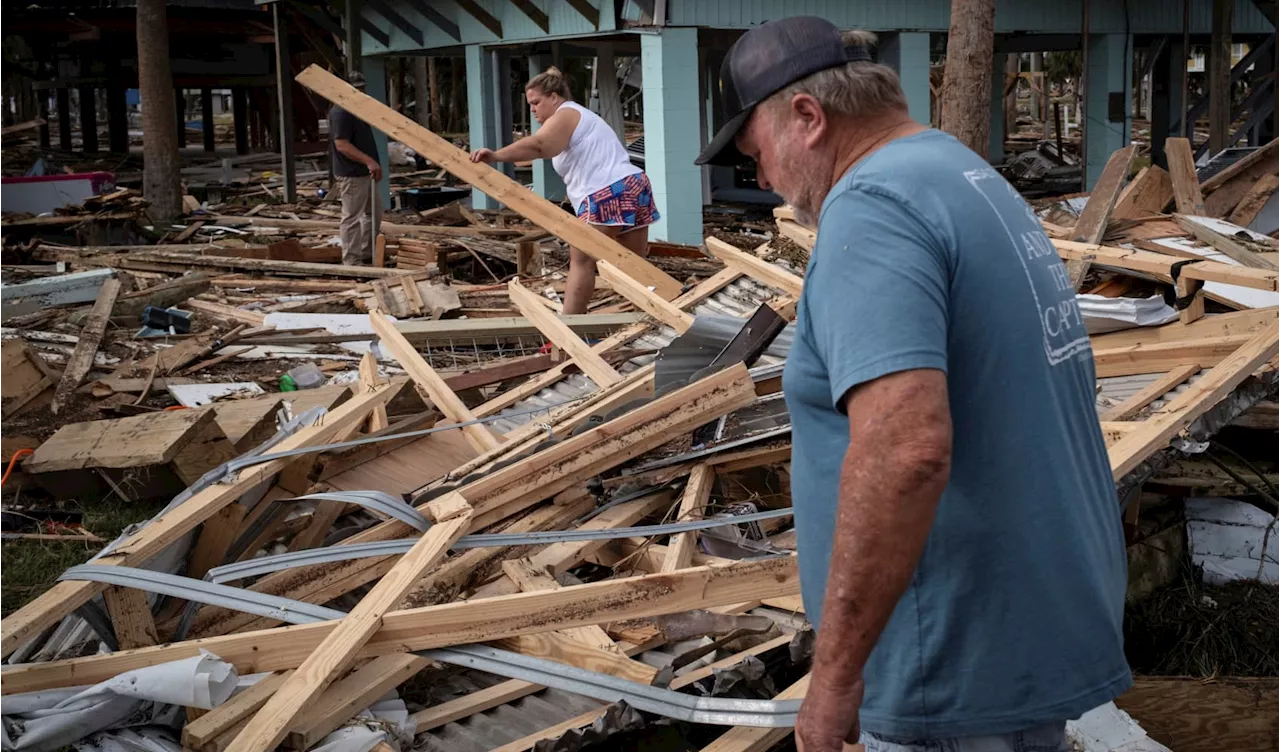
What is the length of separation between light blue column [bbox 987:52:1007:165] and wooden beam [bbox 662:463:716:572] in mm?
18735

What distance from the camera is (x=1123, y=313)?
6367mm

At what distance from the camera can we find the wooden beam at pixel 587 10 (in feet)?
51.2

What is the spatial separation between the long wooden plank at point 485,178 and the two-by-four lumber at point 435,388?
1350 millimetres

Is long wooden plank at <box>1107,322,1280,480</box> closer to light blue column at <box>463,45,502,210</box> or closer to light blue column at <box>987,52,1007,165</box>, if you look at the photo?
light blue column at <box>463,45,502,210</box>

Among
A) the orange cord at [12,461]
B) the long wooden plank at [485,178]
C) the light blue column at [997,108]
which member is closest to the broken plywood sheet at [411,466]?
the orange cord at [12,461]

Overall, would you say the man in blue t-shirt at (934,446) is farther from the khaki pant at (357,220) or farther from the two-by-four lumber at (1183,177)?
the khaki pant at (357,220)

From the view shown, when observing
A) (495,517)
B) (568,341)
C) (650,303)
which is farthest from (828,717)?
(650,303)

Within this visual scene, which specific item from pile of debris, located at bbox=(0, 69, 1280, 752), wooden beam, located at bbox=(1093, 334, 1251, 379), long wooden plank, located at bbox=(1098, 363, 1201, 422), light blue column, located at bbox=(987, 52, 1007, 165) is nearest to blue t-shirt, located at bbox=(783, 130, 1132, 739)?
pile of debris, located at bbox=(0, 69, 1280, 752)

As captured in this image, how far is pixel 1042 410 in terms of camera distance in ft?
6.70

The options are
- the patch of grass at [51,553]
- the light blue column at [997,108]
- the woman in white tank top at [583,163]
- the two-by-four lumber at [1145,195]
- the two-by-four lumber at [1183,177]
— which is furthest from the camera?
the light blue column at [997,108]

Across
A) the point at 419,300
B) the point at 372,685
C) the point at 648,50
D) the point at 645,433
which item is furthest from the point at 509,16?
the point at 372,685

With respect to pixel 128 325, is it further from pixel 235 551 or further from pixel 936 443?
pixel 936 443

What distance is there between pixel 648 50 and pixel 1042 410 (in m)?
13.4

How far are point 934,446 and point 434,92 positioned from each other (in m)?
38.4
